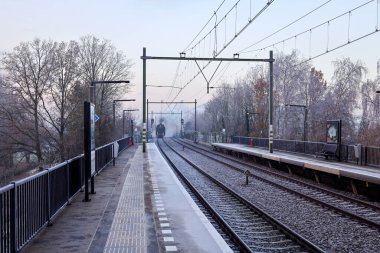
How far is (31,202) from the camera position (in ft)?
26.0

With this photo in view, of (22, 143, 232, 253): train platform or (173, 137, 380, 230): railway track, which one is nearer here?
(22, 143, 232, 253): train platform

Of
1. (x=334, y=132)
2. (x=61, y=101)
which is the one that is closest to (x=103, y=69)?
(x=61, y=101)

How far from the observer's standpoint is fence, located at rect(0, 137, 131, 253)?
6.45m

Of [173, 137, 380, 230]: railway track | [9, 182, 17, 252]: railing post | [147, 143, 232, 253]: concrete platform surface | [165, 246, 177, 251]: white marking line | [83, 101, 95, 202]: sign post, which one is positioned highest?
[83, 101, 95, 202]: sign post

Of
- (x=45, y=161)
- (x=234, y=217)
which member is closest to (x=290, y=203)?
(x=234, y=217)

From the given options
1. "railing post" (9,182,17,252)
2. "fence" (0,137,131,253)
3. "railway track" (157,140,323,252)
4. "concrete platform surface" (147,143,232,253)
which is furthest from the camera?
"railway track" (157,140,323,252)

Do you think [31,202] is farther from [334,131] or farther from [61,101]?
[61,101]

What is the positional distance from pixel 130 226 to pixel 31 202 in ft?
6.88

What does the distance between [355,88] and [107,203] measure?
54.4 metres

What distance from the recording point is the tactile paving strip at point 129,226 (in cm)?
763

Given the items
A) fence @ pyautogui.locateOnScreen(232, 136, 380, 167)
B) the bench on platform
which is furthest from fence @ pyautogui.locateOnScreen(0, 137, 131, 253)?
the bench on platform

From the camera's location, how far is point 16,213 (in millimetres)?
6887

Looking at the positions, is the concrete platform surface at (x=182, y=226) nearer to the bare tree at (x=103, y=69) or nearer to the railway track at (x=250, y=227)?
the railway track at (x=250, y=227)

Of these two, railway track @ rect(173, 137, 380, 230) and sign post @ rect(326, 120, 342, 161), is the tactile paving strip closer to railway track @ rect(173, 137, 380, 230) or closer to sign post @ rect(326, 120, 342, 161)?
railway track @ rect(173, 137, 380, 230)
